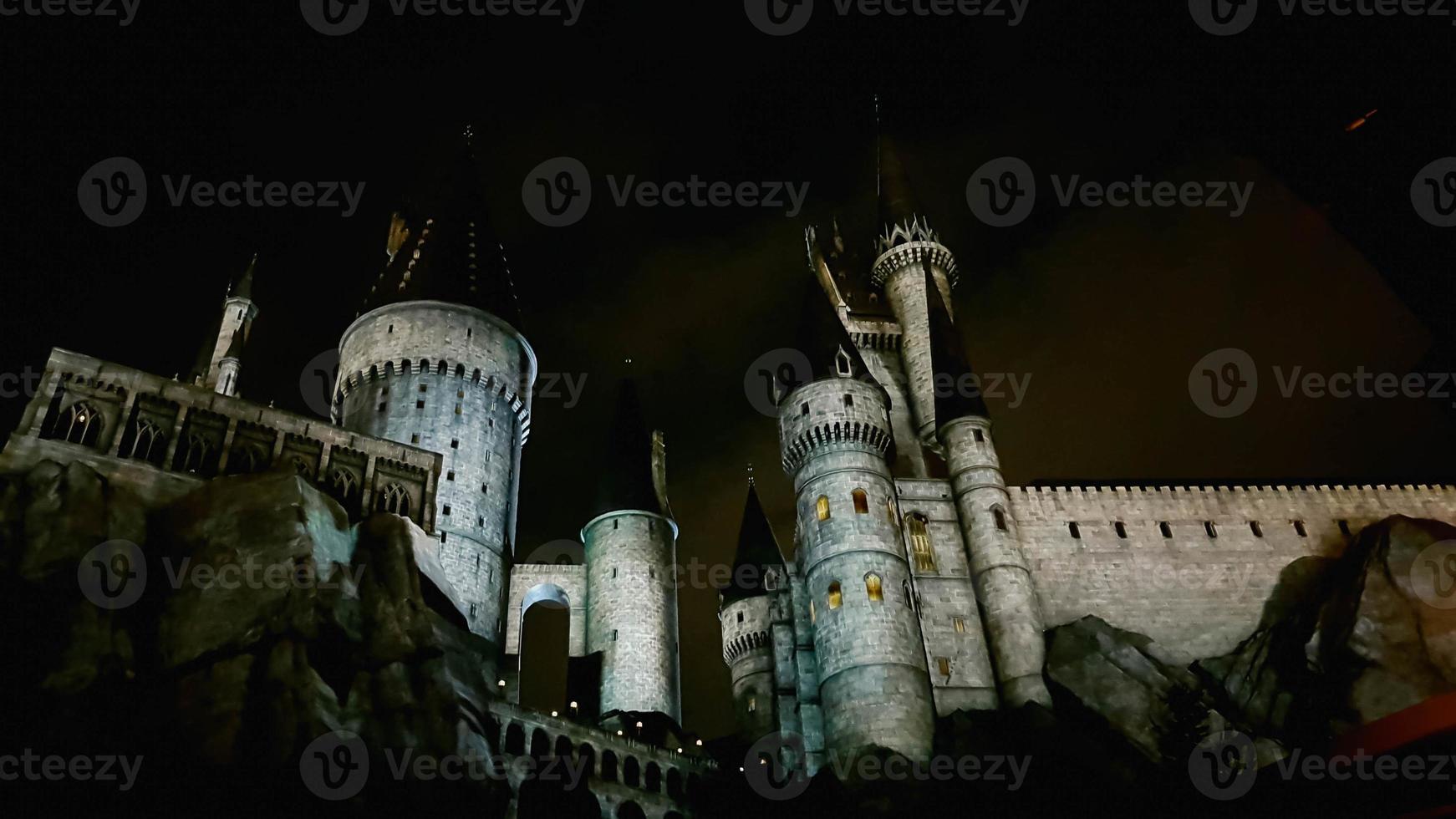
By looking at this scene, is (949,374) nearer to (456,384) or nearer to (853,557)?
(853,557)

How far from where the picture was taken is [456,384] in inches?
1614

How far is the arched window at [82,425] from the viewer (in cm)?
2666

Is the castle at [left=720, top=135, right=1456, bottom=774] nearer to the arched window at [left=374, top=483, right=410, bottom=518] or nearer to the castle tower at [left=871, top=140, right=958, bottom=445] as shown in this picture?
the castle tower at [left=871, top=140, right=958, bottom=445]

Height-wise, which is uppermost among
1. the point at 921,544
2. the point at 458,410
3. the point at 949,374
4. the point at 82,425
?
the point at 949,374

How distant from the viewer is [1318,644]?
32.3 m

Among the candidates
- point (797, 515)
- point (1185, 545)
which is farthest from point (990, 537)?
point (1185, 545)

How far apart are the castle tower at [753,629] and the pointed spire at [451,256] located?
1652cm

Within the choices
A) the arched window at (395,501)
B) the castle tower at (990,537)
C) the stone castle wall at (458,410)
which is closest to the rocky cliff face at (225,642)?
the arched window at (395,501)

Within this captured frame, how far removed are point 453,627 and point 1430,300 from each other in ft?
79.0

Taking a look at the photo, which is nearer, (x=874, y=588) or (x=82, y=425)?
(x=82, y=425)

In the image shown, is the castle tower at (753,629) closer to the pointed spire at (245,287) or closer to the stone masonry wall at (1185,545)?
the stone masonry wall at (1185,545)

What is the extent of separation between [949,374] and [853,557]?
36.9 ft

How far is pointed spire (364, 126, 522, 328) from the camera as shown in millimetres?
43469

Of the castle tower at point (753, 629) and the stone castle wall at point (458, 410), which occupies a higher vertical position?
the stone castle wall at point (458, 410)
